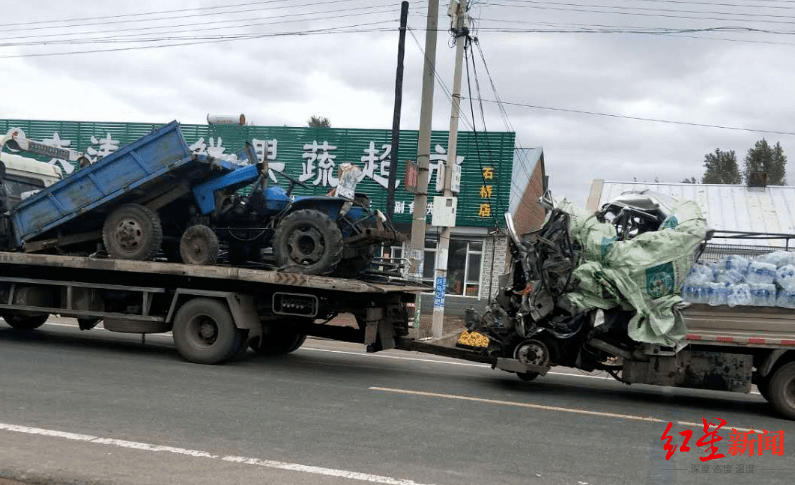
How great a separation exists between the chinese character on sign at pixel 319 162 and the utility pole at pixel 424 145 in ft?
27.4

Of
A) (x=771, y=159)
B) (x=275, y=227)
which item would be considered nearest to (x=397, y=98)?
(x=275, y=227)

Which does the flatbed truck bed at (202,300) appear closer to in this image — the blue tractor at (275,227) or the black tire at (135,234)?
the black tire at (135,234)

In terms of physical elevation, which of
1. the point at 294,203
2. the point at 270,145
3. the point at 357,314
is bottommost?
the point at 357,314

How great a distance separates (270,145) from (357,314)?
14463 mm

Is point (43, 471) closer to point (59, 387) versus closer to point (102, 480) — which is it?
point (102, 480)

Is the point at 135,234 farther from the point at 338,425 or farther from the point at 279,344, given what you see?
the point at 338,425

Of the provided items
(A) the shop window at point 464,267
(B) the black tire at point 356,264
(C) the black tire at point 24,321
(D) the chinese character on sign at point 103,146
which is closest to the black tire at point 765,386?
(B) the black tire at point 356,264

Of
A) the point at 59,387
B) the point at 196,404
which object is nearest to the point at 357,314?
the point at 196,404

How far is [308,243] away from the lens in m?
9.07

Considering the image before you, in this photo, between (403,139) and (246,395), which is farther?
(403,139)

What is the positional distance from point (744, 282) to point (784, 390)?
1.27 m

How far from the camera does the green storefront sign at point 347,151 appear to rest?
20.8 m

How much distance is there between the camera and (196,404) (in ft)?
23.1

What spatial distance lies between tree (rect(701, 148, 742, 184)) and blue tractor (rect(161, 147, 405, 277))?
2183 inches
